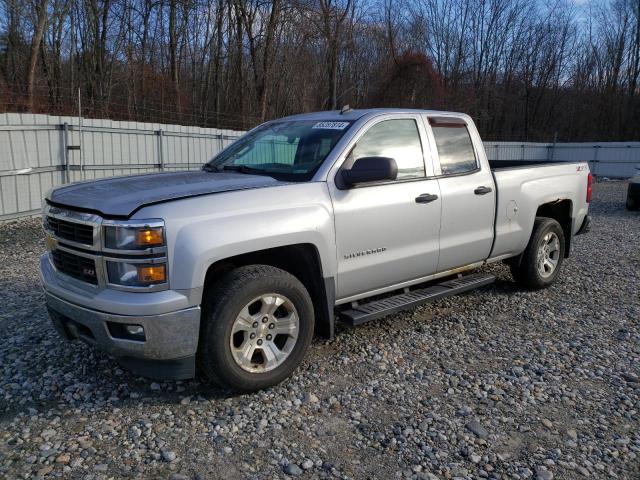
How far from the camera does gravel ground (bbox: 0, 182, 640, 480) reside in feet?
9.50

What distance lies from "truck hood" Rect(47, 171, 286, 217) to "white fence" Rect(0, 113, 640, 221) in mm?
6889

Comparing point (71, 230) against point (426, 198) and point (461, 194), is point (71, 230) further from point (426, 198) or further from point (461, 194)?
point (461, 194)

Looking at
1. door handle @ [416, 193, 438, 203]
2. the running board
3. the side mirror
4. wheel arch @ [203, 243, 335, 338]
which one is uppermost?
the side mirror

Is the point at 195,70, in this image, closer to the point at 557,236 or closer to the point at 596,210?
the point at 596,210

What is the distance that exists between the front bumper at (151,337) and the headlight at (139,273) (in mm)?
70

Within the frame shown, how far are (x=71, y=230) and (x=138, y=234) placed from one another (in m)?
0.66

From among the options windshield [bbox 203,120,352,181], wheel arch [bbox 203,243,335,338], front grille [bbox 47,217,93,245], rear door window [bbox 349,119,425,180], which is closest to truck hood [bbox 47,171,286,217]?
front grille [bbox 47,217,93,245]

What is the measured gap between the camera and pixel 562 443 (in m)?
3.10

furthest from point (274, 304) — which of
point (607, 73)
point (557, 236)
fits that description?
point (607, 73)

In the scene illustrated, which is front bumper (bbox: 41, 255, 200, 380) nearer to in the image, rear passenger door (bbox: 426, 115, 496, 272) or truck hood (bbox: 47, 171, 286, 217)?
truck hood (bbox: 47, 171, 286, 217)

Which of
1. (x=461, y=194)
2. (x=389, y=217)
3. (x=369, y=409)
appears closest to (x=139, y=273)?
(x=369, y=409)

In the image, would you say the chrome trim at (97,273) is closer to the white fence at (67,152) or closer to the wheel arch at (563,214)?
the wheel arch at (563,214)

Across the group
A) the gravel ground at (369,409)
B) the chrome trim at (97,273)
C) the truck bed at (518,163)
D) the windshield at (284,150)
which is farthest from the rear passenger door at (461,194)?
the chrome trim at (97,273)

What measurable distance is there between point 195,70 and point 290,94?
4.95 meters
